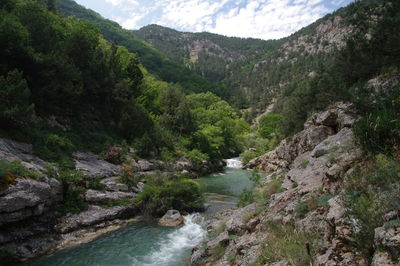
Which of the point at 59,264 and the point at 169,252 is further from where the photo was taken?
the point at 169,252

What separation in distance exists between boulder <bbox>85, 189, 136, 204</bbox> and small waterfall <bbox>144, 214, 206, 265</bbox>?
502cm

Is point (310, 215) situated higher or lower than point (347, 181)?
lower

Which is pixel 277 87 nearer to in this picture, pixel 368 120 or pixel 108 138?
pixel 108 138

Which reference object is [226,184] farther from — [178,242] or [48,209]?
[48,209]

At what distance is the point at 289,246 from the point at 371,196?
6.88 feet

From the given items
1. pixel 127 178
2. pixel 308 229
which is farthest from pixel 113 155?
pixel 308 229

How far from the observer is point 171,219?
59.9 feet

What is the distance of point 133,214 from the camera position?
1898cm

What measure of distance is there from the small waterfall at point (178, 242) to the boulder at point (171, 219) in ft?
1.60

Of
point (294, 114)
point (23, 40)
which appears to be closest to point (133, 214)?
point (23, 40)

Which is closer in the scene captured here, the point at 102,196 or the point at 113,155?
the point at 102,196

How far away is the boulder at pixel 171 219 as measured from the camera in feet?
58.9

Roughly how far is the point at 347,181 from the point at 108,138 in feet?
87.5

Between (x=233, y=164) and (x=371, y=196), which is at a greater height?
(x=371, y=196)
